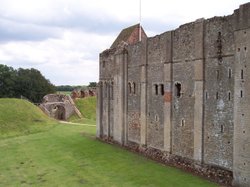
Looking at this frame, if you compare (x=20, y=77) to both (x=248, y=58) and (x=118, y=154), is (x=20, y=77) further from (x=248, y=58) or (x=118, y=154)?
(x=248, y=58)

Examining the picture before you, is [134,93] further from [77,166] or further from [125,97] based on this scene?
[77,166]

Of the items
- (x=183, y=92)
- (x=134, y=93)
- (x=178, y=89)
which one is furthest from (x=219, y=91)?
(x=134, y=93)

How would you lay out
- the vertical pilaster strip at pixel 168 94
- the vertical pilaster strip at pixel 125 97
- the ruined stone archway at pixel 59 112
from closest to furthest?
the vertical pilaster strip at pixel 168 94 → the vertical pilaster strip at pixel 125 97 → the ruined stone archway at pixel 59 112

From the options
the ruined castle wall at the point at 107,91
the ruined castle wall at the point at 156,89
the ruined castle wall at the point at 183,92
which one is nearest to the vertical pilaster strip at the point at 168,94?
the ruined castle wall at the point at 183,92

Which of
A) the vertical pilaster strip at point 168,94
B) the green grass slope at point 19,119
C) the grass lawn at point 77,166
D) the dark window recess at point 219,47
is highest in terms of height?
the dark window recess at point 219,47

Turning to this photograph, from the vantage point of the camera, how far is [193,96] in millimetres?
24625

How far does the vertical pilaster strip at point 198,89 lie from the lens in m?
23.5

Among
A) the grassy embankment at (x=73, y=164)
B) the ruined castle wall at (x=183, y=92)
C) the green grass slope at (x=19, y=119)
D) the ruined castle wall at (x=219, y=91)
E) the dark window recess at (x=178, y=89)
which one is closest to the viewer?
the ruined castle wall at (x=219, y=91)

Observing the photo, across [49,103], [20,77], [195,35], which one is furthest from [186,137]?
[20,77]

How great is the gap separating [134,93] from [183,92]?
8419mm

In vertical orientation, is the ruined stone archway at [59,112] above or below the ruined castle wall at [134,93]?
below

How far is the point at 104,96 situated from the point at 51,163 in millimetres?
12909

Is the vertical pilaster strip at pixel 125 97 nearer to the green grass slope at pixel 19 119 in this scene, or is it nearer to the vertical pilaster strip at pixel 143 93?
the vertical pilaster strip at pixel 143 93

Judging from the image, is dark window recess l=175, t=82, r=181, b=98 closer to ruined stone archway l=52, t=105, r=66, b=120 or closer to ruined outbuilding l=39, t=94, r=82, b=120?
ruined outbuilding l=39, t=94, r=82, b=120
